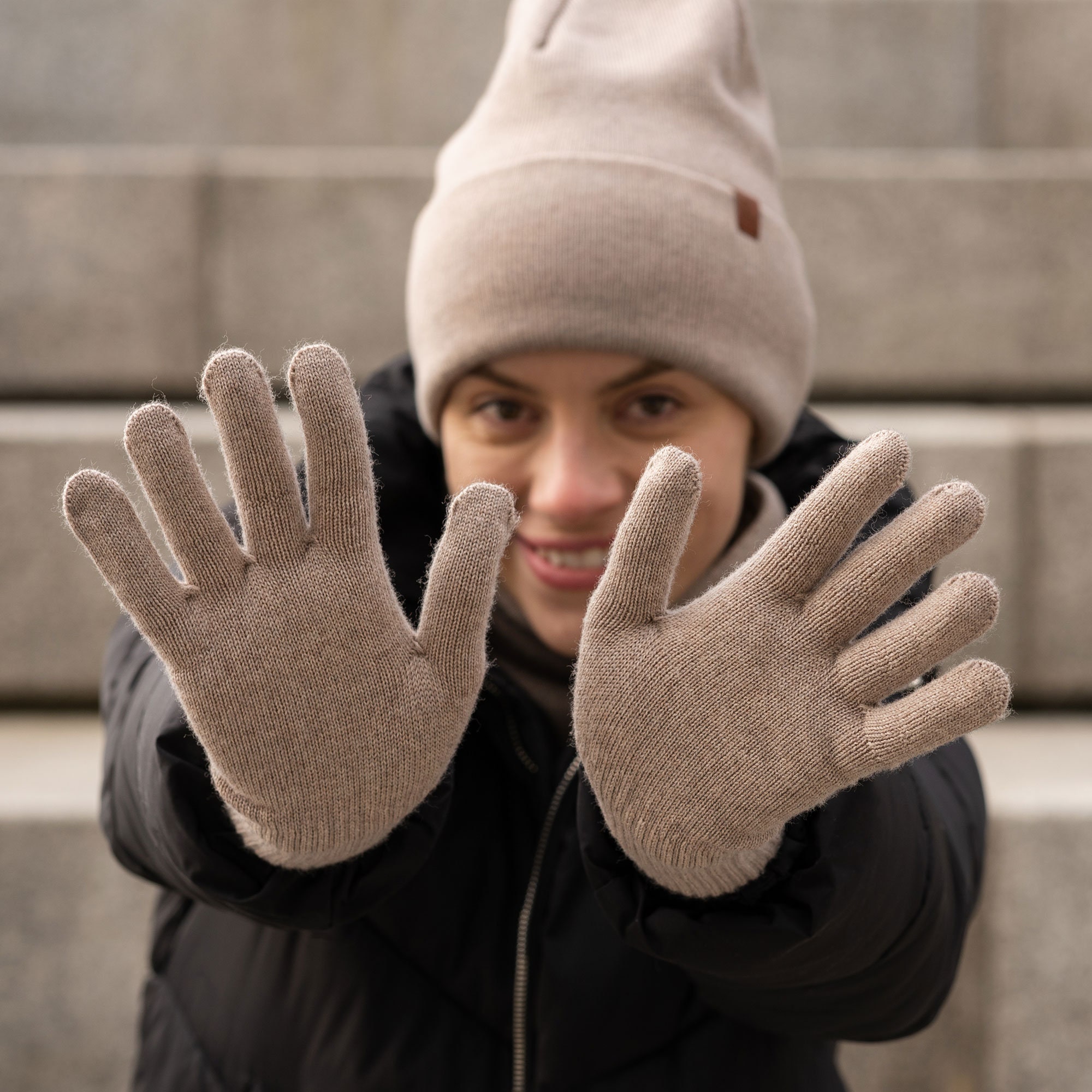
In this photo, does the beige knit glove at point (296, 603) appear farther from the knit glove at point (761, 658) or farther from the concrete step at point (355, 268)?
the concrete step at point (355, 268)

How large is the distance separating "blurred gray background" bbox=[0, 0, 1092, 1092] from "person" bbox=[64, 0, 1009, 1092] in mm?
358

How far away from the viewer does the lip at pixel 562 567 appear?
800 mm

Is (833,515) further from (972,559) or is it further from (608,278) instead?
(972,559)

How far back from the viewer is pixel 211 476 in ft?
4.63

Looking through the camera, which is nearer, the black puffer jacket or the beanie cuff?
the black puffer jacket

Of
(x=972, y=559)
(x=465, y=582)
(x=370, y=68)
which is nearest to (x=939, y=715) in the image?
(x=465, y=582)

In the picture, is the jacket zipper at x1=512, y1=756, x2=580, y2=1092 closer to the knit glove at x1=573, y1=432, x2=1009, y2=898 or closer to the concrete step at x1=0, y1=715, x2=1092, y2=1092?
the knit glove at x1=573, y1=432, x2=1009, y2=898

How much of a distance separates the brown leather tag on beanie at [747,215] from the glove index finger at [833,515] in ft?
1.20

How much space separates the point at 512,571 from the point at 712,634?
315 millimetres

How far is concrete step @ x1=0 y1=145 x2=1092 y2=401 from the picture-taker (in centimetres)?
163

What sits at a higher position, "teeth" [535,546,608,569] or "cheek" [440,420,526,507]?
"cheek" [440,420,526,507]

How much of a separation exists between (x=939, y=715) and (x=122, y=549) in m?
0.39

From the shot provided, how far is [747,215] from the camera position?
0.88 metres

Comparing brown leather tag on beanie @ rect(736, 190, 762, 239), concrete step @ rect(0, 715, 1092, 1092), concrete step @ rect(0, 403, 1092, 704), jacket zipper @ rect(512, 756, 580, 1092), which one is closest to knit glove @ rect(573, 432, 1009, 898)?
jacket zipper @ rect(512, 756, 580, 1092)
